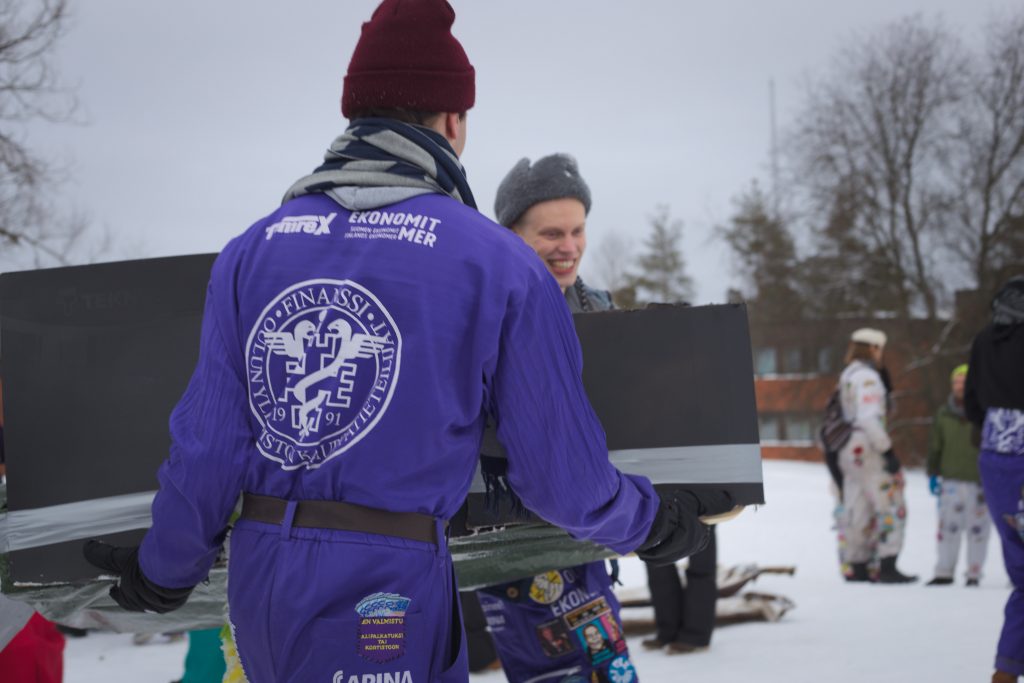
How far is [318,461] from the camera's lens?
1661mm

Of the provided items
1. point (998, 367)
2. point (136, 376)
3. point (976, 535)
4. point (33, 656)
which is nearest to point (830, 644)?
point (998, 367)

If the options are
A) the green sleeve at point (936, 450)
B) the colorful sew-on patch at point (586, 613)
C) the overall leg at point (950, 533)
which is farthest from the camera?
the green sleeve at point (936, 450)

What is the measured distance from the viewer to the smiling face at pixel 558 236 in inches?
123

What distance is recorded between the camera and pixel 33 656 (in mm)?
2904

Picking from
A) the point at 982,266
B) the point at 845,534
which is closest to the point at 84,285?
the point at 845,534

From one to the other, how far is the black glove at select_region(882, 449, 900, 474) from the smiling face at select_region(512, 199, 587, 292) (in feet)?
20.0

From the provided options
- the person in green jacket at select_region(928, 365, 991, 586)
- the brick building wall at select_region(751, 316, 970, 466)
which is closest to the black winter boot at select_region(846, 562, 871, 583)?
the person in green jacket at select_region(928, 365, 991, 586)

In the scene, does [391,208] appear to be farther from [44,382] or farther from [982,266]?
[982,266]

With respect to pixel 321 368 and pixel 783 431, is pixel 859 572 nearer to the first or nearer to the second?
pixel 321 368

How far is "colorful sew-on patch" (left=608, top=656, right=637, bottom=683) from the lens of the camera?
259 cm

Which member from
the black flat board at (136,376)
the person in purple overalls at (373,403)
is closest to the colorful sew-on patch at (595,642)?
the black flat board at (136,376)

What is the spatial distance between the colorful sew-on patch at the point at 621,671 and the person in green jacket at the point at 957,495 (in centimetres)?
621

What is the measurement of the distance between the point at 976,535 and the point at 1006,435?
145 inches

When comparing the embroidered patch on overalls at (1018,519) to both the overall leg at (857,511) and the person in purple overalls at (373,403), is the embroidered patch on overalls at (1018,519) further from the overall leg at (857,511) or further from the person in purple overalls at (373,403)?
the overall leg at (857,511)
